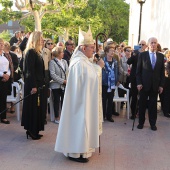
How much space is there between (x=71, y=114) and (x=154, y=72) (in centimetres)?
287

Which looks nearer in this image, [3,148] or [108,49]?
[3,148]

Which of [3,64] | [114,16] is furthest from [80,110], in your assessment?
[114,16]

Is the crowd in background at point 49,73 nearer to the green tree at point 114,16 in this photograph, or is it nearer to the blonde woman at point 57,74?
the blonde woman at point 57,74

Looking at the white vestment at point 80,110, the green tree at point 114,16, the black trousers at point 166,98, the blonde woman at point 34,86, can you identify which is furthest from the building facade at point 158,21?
the green tree at point 114,16

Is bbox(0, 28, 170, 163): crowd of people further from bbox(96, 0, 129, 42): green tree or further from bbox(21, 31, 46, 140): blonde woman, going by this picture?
bbox(96, 0, 129, 42): green tree

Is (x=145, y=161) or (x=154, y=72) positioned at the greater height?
(x=154, y=72)

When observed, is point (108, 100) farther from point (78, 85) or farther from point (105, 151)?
point (78, 85)

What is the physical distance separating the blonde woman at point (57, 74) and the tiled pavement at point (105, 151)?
2.07ft

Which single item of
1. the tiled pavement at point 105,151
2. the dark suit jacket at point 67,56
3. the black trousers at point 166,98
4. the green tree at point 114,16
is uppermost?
the green tree at point 114,16

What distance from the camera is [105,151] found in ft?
18.5

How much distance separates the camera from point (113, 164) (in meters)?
5.04

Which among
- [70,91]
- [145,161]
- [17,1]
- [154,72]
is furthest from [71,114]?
[17,1]

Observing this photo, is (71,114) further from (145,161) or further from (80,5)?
(80,5)

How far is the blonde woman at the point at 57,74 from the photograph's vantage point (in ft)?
24.5
